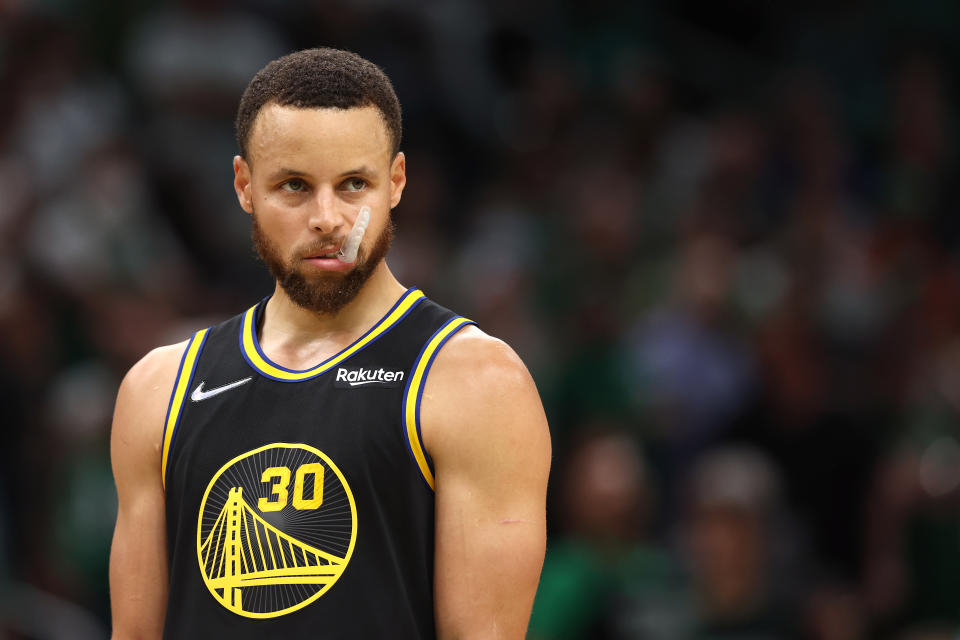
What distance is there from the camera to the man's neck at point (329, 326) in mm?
3285

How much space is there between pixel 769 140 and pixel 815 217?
102 cm

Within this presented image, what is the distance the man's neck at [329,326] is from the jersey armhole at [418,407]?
20 cm

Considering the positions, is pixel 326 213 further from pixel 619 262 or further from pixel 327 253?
pixel 619 262

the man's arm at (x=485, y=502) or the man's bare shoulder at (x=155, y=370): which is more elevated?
the man's bare shoulder at (x=155, y=370)

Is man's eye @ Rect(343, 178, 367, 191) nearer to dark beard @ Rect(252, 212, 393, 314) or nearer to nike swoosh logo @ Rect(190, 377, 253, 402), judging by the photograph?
dark beard @ Rect(252, 212, 393, 314)

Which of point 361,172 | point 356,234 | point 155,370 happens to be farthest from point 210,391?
point 361,172

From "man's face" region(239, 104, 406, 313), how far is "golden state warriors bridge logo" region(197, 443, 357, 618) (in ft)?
1.30

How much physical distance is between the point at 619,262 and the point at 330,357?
599 centimetres

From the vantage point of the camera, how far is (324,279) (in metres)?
3.21

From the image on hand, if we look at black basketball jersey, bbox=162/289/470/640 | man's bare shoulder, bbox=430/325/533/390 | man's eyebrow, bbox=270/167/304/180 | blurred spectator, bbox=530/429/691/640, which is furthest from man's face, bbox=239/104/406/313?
blurred spectator, bbox=530/429/691/640

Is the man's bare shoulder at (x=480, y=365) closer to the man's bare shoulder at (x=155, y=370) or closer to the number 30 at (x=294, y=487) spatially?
the number 30 at (x=294, y=487)

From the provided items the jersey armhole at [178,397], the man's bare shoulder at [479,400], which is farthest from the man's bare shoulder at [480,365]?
the jersey armhole at [178,397]

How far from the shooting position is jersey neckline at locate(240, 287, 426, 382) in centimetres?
323

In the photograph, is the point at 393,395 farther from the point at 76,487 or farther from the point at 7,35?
the point at 7,35
